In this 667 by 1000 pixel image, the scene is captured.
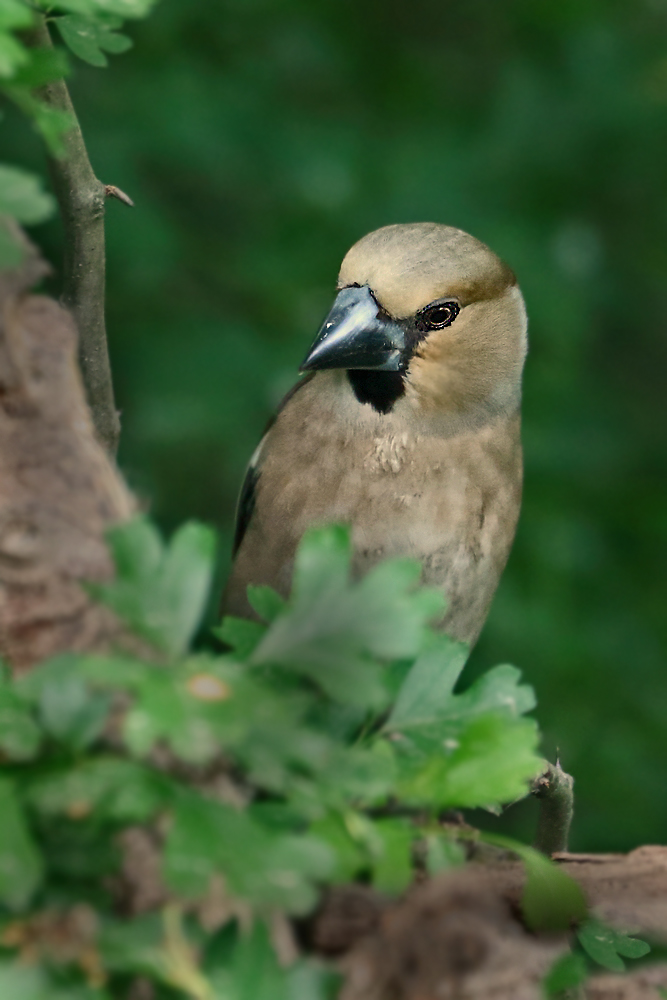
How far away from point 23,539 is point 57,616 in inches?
2.7

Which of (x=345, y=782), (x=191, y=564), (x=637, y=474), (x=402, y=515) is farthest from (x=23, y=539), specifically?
(x=637, y=474)

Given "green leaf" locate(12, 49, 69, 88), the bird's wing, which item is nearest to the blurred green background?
the bird's wing

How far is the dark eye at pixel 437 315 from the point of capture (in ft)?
6.48

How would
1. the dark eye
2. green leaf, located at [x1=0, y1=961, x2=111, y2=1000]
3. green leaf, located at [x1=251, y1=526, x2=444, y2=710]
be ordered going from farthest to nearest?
the dark eye, green leaf, located at [x1=251, y1=526, x2=444, y2=710], green leaf, located at [x1=0, y1=961, x2=111, y2=1000]

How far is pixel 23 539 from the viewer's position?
33.8 inches

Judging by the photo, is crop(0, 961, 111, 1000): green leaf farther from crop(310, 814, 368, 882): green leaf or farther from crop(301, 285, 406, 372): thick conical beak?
crop(301, 285, 406, 372): thick conical beak

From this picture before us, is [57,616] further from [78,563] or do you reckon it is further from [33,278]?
[33,278]

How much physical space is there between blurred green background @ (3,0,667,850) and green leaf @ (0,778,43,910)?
7.96 ft

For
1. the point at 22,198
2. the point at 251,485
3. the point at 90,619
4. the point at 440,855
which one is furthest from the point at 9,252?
the point at 251,485

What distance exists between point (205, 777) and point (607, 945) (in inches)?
20.3

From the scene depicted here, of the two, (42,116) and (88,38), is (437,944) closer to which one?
(42,116)

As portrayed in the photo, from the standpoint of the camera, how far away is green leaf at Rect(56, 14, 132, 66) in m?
1.05

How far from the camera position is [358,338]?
1.87 metres

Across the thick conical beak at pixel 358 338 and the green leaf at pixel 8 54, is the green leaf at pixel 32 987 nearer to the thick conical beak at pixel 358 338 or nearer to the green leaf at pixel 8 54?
the green leaf at pixel 8 54
